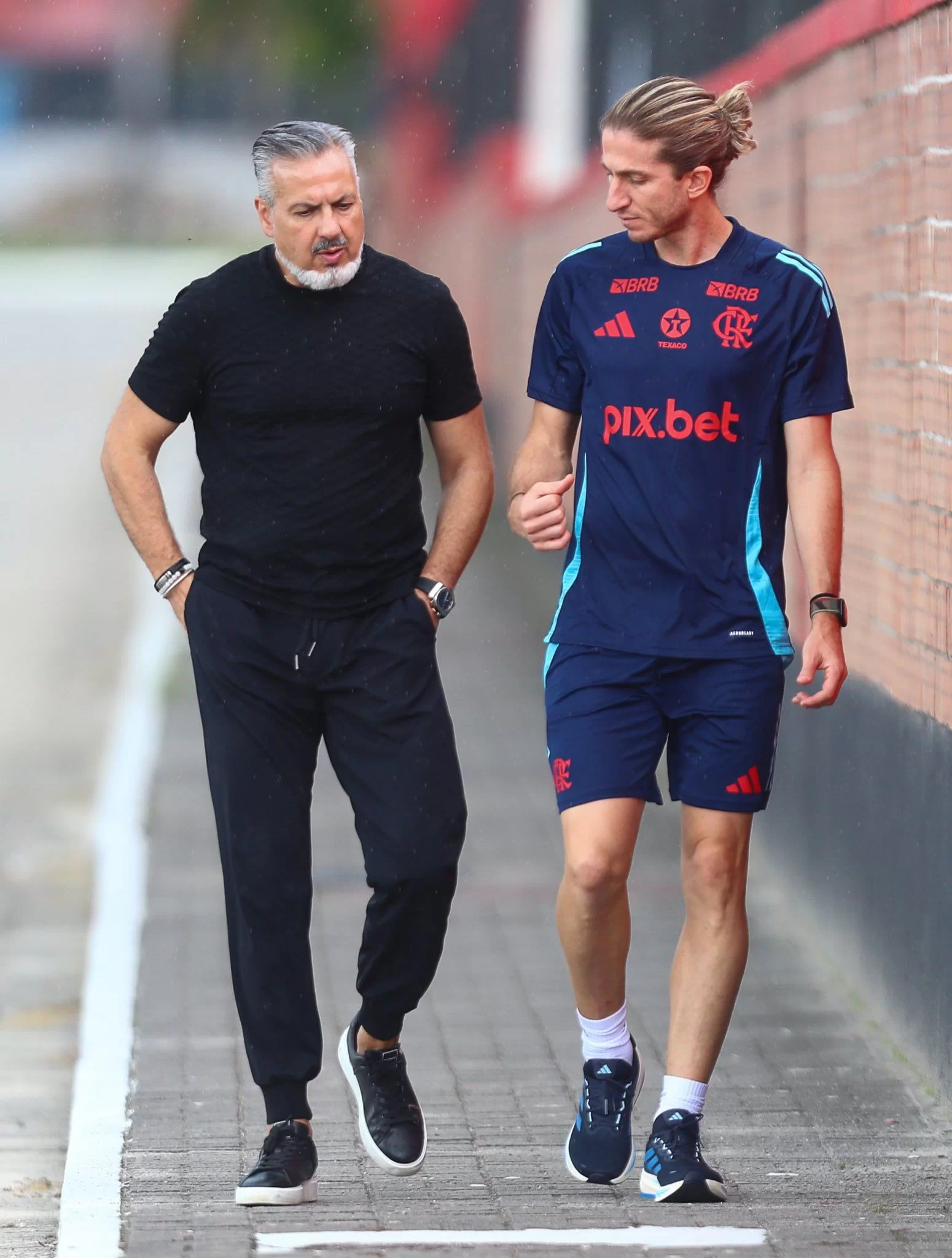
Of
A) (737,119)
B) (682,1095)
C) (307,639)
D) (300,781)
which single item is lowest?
(682,1095)

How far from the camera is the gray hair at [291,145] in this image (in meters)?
5.21

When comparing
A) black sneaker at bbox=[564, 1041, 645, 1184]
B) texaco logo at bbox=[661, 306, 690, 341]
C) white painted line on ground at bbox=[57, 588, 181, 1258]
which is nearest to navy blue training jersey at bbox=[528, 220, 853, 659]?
texaco logo at bbox=[661, 306, 690, 341]

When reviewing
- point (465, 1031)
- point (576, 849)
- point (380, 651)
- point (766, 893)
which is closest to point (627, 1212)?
point (576, 849)

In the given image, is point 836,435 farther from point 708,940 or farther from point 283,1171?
point 283,1171

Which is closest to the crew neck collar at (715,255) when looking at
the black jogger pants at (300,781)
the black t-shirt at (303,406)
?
the black t-shirt at (303,406)

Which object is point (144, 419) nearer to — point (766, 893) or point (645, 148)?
point (645, 148)

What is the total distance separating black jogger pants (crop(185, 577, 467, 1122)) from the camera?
5363 mm

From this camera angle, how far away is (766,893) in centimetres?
859

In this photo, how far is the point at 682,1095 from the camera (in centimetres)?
531

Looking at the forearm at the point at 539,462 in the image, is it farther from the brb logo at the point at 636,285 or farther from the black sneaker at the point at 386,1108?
the black sneaker at the point at 386,1108

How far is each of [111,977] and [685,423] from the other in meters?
3.08

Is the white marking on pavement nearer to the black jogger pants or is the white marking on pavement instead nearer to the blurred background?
the blurred background

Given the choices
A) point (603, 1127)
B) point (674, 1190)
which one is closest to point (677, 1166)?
point (674, 1190)

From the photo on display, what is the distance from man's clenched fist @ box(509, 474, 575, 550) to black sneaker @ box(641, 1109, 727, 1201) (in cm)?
117
